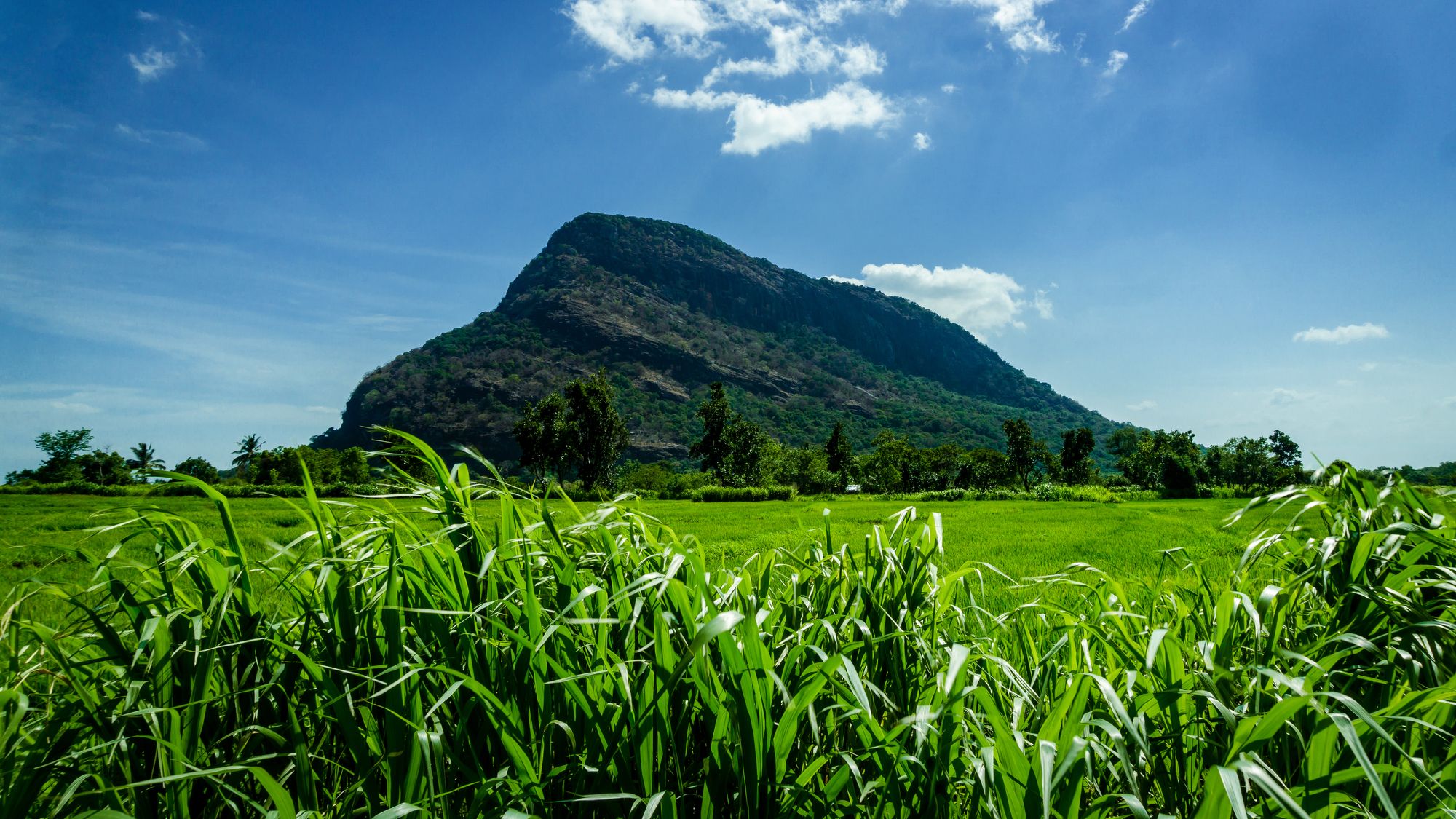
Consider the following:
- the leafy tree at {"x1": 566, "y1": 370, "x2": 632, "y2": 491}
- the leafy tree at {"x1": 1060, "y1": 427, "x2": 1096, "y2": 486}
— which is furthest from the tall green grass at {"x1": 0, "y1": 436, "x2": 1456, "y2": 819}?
the leafy tree at {"x1": 1060, "y1": 427, "x2": 1096, "y2": 486}

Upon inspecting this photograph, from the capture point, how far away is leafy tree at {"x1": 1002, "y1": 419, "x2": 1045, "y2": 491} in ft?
201

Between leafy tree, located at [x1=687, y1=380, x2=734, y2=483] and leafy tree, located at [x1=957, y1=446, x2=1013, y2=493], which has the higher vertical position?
leafy tree, located at [x1=687, y1=380, x2=734, y2=483]

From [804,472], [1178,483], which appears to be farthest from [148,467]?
[804,472]

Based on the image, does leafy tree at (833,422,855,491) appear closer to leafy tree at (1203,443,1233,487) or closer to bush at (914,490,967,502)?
leafy tree at (1203,443,1233,487)

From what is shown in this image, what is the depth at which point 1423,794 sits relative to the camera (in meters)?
1.28

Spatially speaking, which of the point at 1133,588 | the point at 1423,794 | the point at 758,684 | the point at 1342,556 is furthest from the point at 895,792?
the point at 1133,588

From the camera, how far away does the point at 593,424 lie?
1859 inches

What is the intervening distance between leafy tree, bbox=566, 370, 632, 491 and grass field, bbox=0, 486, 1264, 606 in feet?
95.7

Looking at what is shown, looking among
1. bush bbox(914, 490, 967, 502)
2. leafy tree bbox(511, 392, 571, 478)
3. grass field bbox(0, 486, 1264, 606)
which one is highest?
leafy tree bbox(511, 392, 571, 478)

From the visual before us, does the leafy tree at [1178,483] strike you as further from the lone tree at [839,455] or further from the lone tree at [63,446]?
the lone tree at [63,446]

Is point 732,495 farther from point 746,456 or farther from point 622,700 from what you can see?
point 746,456

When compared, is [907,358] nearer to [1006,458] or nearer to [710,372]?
[710,372]

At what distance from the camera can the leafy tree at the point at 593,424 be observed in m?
46.9

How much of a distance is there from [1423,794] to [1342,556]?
947 millimetres
